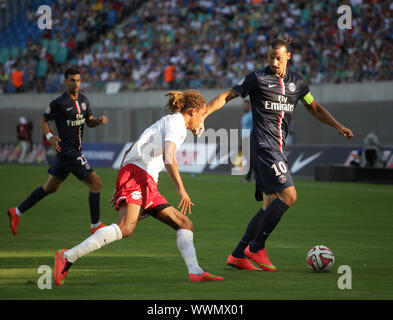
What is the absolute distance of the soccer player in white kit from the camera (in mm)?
7480

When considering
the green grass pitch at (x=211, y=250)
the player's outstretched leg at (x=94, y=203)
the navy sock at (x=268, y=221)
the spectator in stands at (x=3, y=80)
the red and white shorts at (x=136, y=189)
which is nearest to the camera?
the green grass pitch at (x=211, y=250)

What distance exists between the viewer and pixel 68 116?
12734 millimetres

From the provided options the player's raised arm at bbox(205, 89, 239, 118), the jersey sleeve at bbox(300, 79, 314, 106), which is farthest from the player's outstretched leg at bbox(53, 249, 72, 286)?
the jersey sleeve at bbox(300, 79, 314, 106)

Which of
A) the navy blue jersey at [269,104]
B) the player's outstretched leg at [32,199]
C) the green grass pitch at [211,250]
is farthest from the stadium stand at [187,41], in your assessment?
the navy blue jersey at [269,104]

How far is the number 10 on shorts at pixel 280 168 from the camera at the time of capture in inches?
341

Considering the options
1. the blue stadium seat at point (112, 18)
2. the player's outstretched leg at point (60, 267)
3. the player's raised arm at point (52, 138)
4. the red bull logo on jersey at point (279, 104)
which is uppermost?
the blue stadium seat at point (112, 18)

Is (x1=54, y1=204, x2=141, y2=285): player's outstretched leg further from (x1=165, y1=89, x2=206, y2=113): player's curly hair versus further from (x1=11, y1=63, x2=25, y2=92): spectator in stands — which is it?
(x1=11, y1=63, x2=25, y2=92): spectator in stands

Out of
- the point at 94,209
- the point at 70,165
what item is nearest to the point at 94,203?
the point at 94,209

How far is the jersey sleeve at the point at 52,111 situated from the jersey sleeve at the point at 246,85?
4817 millimetres

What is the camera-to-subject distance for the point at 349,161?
80.0ft

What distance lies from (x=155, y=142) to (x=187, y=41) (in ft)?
95.5

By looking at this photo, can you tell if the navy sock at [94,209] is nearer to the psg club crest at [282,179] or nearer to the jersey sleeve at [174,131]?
the psg club crest at [282,179]

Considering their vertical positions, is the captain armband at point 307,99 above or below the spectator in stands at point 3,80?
above

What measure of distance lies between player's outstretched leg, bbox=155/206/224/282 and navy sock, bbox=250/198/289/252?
3.27 ft
